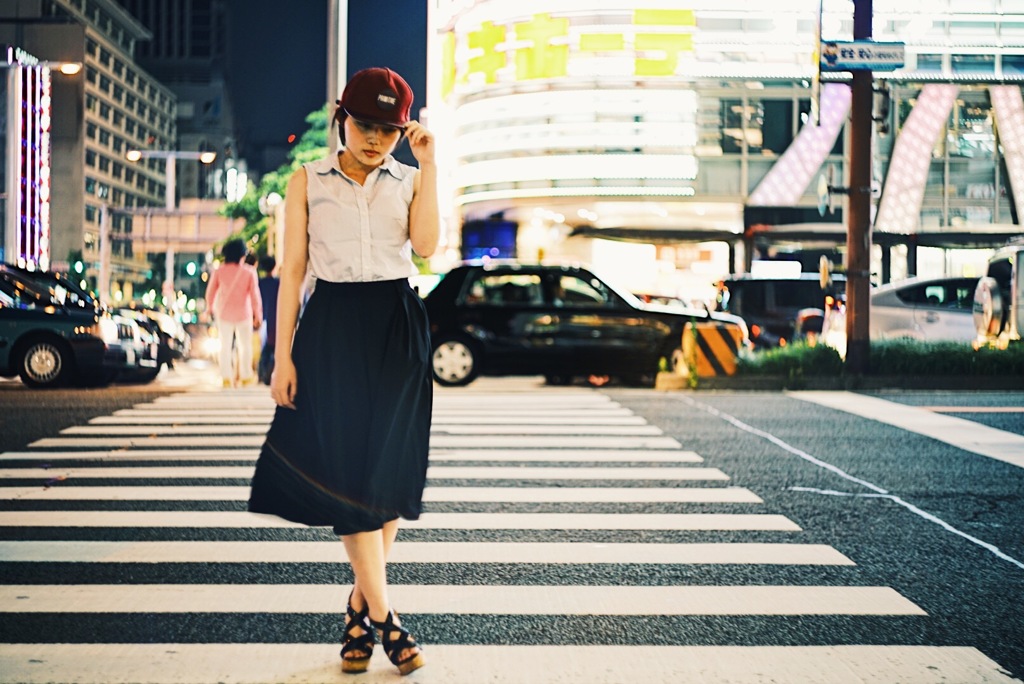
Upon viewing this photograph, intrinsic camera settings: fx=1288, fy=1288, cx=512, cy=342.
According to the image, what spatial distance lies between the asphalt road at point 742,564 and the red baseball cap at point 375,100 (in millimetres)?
1797

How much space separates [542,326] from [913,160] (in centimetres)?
3107

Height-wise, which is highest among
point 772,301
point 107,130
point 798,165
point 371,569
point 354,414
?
point 107,130

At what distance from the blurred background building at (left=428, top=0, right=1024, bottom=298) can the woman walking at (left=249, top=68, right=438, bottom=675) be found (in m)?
38.0

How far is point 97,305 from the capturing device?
1731 centimetres

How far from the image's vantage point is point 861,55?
16.3 m

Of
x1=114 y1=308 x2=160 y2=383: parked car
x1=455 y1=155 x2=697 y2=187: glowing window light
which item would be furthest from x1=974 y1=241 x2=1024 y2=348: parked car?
x1=455 y1=155 x2=697 y2=187: glowing window light

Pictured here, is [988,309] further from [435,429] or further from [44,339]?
[44,339]

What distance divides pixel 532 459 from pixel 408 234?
5502mm

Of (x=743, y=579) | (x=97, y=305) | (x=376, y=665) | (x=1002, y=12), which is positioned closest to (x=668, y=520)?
(x=743, y=579)

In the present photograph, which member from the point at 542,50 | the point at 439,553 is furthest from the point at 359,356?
the point at 542,50

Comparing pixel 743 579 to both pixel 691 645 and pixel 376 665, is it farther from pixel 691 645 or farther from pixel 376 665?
pixel 376 665

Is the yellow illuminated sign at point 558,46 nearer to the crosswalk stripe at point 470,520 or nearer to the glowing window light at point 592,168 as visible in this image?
the glowing window light at point 592,168

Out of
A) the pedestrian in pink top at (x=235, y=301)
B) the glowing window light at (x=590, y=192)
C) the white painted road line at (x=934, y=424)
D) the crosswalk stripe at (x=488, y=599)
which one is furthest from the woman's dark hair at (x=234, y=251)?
the glowing window light at (x=590, y=192)

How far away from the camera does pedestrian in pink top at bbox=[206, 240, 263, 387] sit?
49.9 feet
